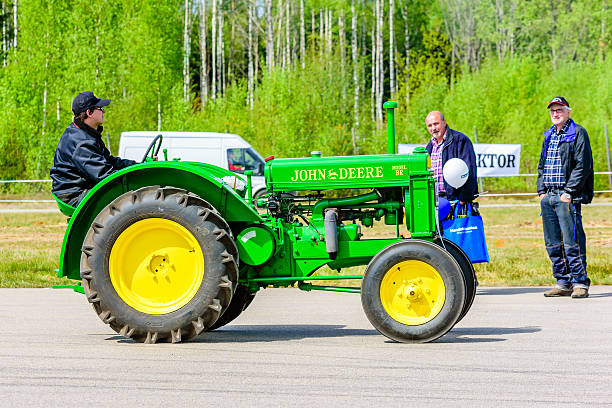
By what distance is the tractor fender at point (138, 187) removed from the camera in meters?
7.23

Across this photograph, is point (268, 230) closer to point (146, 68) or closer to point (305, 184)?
point (305, 184)

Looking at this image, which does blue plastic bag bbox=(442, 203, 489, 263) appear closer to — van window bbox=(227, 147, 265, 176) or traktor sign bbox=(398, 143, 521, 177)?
van window bbox=(227, 147, 265, 176)

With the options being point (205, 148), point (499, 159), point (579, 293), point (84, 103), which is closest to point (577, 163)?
point (579, 293)

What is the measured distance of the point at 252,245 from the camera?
7.25 meters

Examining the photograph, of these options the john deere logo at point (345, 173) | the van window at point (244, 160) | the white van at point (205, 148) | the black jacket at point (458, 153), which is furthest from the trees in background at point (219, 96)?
the john deere logo at point (345, 173)

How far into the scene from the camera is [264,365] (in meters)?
6.13

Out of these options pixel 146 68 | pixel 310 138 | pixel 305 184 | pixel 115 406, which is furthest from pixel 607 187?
pixel 115 406

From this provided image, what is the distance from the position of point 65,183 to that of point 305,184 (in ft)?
6.17

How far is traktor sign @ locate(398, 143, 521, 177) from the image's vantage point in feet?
91.4

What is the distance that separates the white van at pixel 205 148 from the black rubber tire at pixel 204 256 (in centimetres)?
1832

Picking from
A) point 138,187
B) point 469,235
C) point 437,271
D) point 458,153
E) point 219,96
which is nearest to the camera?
point 437,271

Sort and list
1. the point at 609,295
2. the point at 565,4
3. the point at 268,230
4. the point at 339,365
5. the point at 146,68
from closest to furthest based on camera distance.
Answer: the point at 339,365, the point at 268,230, the point at 609,295, the point at 146,68, the point at 565,4

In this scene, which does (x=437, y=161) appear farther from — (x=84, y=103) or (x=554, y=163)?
(x=84, y=103)

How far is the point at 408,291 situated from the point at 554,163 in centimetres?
377
